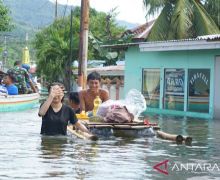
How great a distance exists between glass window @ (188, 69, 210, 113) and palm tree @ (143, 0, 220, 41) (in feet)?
19.1

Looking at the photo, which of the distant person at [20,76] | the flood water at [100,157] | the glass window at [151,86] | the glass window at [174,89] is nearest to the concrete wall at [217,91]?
the glass window at [174,89]

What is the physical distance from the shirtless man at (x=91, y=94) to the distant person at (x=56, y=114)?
1747mm

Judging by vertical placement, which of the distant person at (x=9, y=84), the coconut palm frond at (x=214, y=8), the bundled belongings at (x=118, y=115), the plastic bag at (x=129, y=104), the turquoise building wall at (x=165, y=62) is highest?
the coconut palm frond at (x=214, y=8)

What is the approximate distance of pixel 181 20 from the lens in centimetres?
3139

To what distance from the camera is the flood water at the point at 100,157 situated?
8852 millimetres

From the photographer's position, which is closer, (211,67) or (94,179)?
(94,179)

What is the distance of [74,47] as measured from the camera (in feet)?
163

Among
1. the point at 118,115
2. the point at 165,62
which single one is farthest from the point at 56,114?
the point at 165,62

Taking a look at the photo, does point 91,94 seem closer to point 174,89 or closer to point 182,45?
point 182,45

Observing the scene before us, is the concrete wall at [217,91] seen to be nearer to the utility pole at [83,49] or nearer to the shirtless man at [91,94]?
the utility pole at [83,49]

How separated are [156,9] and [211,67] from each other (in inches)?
409

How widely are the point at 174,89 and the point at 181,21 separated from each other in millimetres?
5585

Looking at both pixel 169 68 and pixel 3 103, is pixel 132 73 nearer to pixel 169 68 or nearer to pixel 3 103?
pixel 169 68

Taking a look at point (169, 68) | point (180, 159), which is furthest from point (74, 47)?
point (180, 159)
